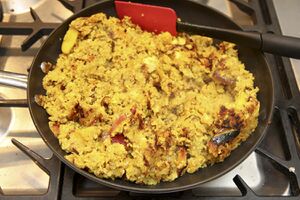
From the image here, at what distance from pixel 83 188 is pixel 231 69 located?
0.43 meters

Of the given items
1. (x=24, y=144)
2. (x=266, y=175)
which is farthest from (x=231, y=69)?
(x=24, y=144)

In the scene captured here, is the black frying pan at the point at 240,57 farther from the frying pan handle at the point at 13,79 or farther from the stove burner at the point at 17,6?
the stove burner at the point at 17,6

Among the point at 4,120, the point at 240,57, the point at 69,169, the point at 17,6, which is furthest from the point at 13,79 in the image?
the point at 240,57

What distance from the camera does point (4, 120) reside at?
2.85ft

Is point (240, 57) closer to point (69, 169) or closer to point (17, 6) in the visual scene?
point (69, 169)

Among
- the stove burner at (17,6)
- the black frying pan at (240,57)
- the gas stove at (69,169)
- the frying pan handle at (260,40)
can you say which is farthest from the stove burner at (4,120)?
the frying pan handle at (260,40)

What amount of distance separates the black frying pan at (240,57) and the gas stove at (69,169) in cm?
4

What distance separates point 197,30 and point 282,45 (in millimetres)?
195

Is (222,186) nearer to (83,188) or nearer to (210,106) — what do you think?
(210,106)

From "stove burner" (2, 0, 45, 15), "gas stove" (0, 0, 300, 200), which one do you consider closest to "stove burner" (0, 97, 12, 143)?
"gas stove" (0, 0, 300, 200)

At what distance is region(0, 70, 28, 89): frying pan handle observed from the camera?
0.80m

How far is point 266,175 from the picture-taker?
0.82 m

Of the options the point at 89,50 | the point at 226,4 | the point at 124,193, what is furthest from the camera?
the point at 226,4

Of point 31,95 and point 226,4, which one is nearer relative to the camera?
point 31,95
